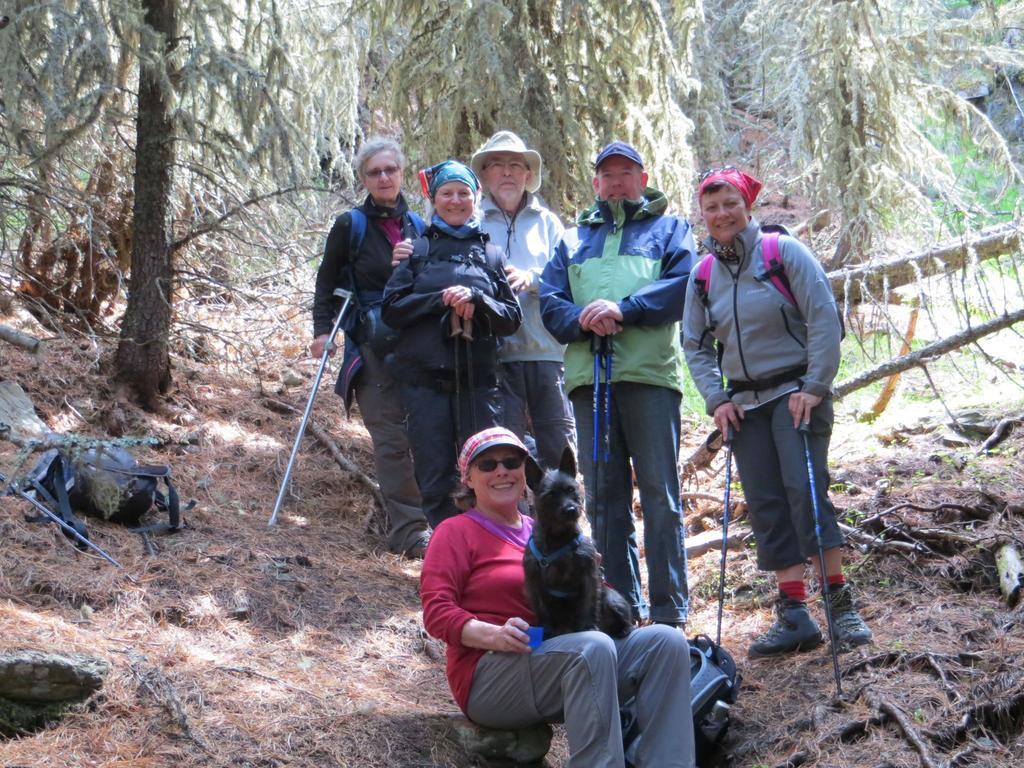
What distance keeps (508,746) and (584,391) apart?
5.63ft

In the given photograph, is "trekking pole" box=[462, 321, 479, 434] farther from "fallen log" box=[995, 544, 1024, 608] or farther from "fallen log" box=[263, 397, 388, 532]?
"fallen log" box=[995, 544, 1024, 608]

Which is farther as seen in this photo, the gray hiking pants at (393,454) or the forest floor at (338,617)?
the gray hiking pants at (393,454)

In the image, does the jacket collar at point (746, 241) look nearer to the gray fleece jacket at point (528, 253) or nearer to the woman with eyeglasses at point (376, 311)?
the gray fleece jacket at point (528, 253)

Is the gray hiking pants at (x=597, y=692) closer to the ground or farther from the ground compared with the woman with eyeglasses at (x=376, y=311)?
closer to the ground

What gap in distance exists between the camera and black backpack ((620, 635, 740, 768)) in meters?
3.61

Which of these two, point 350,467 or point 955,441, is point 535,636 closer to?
point 350,467

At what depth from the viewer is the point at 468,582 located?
3.40m

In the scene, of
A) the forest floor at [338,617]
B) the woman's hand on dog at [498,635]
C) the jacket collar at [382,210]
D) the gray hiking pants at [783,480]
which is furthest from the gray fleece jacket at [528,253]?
the woman's hand on dog at [498,635]

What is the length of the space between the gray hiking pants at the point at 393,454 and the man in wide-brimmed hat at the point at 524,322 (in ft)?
2.89

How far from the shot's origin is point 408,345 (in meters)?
5.05

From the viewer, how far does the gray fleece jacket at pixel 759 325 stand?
412 centimetres

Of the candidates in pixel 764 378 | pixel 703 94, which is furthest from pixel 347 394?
pixel 703 94

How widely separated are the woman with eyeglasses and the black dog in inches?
89.9

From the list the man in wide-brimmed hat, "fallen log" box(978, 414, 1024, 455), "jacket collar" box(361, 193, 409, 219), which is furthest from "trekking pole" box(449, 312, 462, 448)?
"fallen log" box(978, 414, 1024, 455)
